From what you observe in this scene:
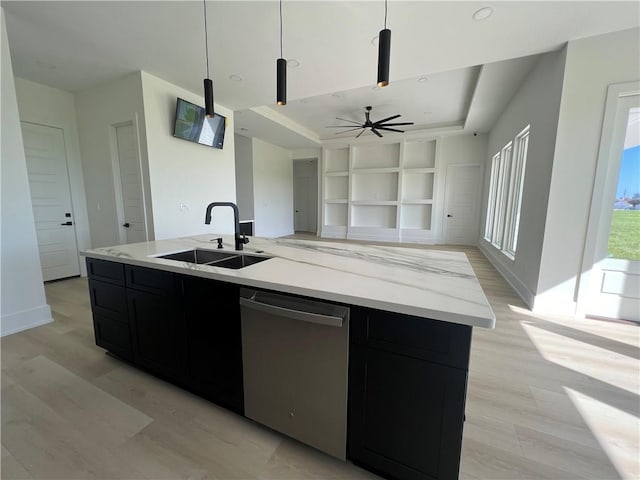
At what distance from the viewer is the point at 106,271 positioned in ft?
6.03

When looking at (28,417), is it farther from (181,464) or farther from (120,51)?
(120,51)

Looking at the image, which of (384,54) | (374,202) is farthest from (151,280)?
(374,202)

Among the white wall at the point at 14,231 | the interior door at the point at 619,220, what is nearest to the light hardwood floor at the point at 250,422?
the white wall at the point at 14,231

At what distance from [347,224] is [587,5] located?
643cm

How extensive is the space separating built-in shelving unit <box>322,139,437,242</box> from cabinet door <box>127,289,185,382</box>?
6841mm

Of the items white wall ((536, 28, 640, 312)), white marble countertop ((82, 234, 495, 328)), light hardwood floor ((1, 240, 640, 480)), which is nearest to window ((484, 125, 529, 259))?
white wall ((536, 28, 640, 312))

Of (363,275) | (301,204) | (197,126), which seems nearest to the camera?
(363,275)

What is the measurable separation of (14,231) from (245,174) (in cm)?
512

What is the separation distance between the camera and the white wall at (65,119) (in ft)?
11.4

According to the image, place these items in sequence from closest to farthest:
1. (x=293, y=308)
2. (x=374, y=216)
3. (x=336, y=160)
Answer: (x=293, y=308)
(x=374, y=216)
(x=336, y=160)

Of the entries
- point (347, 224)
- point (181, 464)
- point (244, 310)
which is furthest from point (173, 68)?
point (347, 224)

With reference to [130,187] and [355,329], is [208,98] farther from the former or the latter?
[130,187]

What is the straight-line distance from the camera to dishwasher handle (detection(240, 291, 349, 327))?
105cm

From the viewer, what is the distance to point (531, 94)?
3488mm
